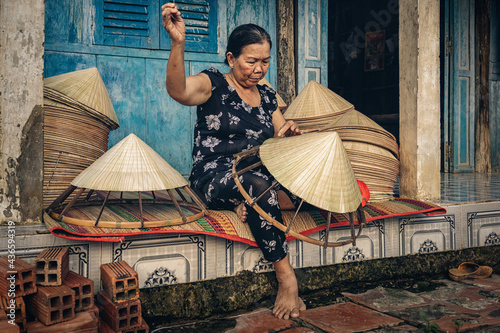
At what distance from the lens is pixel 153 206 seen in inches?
115

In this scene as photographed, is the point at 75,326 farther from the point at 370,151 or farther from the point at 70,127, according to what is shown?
the point at 370,151

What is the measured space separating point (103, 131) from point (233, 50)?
3.30 feet

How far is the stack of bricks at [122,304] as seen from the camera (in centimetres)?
209

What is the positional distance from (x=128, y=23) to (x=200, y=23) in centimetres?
74

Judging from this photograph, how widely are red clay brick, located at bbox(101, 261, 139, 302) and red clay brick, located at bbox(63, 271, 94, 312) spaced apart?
0.09 m

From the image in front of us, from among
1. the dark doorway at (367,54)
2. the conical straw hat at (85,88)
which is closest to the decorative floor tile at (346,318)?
the conical straw hat at (85,88)

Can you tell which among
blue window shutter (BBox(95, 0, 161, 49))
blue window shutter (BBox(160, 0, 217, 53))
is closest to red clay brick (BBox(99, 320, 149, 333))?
blue window shutter (BBox(95, 0, 161, 49))

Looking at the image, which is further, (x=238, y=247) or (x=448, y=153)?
(x=448, y=153)

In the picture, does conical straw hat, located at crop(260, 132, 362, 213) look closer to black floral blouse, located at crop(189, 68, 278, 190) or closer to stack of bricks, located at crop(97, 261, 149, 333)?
black floral blouse, located at crop(189, 68, 278, 190)

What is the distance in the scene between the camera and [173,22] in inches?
92.5

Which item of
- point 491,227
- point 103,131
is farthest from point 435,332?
point 103,131

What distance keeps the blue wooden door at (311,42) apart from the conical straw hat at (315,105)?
129 centimetres

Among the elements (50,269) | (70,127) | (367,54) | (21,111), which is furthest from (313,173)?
(367,54)

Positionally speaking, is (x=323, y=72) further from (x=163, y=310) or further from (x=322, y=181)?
(x=163, y=310)
